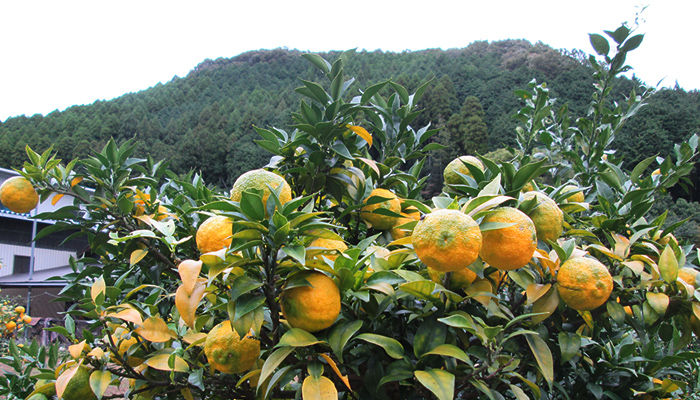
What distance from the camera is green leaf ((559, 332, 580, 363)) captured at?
2.63ft

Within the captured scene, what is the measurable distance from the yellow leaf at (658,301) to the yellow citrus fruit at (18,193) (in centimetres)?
163

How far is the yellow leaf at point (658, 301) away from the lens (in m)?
0.77

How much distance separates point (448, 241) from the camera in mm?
632

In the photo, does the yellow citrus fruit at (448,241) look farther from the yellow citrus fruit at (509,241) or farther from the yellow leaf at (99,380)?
the yellow leaf at (99,380)

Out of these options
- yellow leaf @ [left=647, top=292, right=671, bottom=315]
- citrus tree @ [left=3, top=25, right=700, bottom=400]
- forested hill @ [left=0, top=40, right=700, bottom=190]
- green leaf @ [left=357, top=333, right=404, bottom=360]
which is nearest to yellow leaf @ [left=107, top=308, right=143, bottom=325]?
citrus tree @ [left=3, top=25, right=700, bottom=400]

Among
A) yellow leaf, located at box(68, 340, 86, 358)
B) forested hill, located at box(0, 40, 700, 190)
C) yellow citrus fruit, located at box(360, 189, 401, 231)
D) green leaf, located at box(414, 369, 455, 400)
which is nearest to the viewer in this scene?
green leaf, located at box(414, 369, 455, 400)

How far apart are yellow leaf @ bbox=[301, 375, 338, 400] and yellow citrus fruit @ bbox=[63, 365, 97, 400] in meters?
0.56

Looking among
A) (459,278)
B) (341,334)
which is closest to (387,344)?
(341,334)

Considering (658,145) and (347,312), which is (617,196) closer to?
(347,312)

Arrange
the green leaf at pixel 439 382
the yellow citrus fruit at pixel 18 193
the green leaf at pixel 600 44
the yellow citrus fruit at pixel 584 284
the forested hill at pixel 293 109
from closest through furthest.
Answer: the green leaf at pixel 439 382
the yellow citrus fruit at pixel 584 284
the yellow citrus fruit at pixel 18 193
the green leaf at pixel 600 44
the forested hill at pixel 293 109

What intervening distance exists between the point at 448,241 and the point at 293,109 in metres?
24.9

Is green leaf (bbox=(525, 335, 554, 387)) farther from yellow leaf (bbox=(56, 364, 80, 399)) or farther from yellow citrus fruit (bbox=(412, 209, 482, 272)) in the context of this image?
yellow leaf (bbox=(56, 364, 80, 399))

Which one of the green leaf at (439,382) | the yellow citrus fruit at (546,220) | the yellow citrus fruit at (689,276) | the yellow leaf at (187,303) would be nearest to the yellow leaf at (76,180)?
the yellow leaf at (187,303)

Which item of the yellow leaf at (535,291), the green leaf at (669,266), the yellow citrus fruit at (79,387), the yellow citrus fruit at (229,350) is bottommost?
the yellow citrus fruit at (79,387)
